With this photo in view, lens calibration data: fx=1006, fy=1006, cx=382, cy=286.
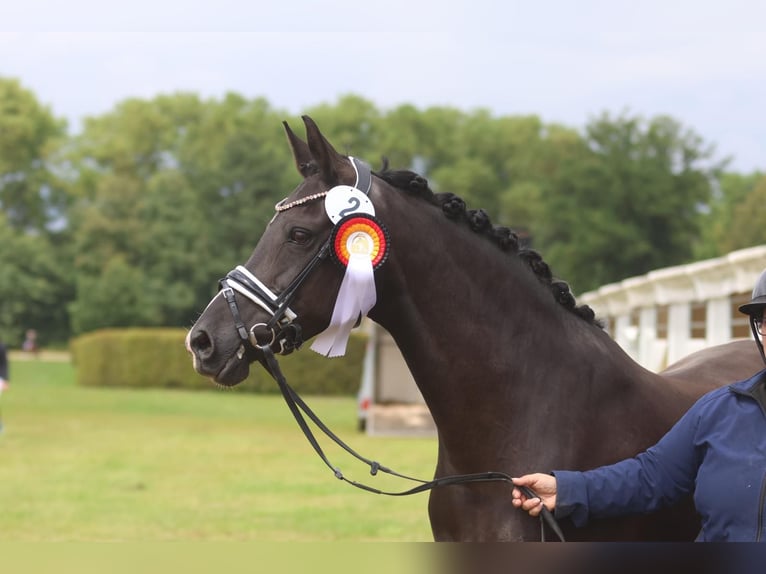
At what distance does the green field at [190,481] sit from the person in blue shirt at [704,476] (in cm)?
493

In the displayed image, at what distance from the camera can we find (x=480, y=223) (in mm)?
3641

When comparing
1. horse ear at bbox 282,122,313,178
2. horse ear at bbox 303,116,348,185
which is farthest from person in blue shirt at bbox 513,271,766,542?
horse ear at bbox 282,122,313,178

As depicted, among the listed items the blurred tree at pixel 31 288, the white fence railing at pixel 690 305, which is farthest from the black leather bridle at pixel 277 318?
the blurred tree at pixel 31 288

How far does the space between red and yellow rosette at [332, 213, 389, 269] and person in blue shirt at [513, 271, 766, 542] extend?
900mm

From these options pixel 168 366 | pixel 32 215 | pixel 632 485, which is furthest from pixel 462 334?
pixel 32 215

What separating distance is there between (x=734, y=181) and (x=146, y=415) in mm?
49816

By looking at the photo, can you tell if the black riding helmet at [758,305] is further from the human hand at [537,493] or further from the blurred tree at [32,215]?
the blurred tree at [32,215]

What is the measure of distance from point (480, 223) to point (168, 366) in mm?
34955

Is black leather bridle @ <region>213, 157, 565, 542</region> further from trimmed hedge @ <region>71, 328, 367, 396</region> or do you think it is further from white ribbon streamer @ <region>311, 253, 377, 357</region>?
trimmed hedge @ <region>71, 328, 367, 396</region>

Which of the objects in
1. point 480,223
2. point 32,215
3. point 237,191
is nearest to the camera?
point 480,223

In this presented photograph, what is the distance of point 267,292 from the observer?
334 cm

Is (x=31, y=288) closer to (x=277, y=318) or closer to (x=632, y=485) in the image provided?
(x=277, y=318)

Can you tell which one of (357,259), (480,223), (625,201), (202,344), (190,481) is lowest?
(190,481)

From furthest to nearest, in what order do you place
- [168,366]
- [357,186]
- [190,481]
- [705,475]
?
[168,366] → [190,481] → [357,186] → [705,475]
